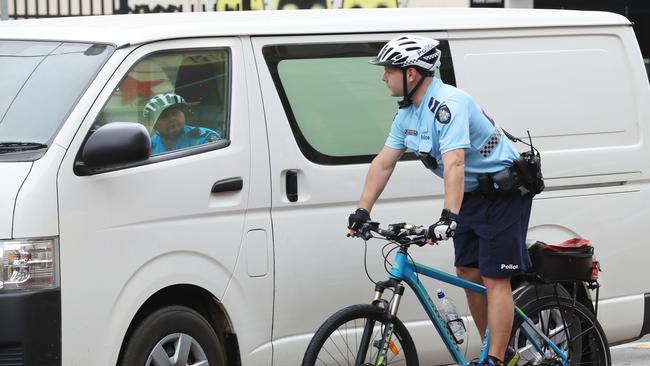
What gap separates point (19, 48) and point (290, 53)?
1300 mm

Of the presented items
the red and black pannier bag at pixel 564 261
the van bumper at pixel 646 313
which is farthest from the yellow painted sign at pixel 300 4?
the red and black pannier bag at pixel 564 261

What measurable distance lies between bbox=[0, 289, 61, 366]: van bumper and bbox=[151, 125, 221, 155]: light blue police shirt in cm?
88

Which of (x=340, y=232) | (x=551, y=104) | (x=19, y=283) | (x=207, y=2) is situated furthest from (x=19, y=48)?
(x=207, y=2)

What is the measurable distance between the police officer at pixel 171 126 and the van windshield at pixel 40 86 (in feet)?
1.13

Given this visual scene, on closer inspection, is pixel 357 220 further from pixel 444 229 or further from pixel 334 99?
pixel 334 99

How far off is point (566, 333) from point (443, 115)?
1.52 metres

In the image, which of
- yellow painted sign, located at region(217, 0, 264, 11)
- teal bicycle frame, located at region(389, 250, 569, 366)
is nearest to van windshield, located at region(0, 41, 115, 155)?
teal bicycle frame, located at region(389, 250, 569, 366)

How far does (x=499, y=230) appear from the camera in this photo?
5891 mm

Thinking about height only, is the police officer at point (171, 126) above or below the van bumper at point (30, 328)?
above

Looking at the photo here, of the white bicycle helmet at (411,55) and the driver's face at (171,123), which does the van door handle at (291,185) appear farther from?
the white bicycle helmet at (411,55)

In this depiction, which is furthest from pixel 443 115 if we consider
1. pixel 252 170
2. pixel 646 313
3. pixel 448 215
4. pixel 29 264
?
pixel 646 313

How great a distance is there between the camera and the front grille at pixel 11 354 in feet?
16.3

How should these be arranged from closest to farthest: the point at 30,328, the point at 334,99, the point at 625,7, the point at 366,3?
the point at 30,328 < the point at 334,99 < the point at 366,3 < the point at 625,7

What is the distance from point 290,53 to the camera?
6.04 meters
